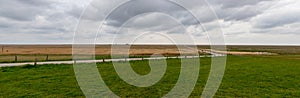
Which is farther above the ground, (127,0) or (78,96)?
(127,0)

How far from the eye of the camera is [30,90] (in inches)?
525

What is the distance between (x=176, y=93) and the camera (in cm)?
1254

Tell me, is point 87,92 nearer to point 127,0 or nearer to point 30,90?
point 30,90

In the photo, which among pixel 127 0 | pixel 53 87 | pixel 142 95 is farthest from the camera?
pixel 53 87

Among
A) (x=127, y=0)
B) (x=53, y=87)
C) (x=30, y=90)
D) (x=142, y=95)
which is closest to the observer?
(x=127, y=0)

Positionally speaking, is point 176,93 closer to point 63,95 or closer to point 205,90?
point 205,90

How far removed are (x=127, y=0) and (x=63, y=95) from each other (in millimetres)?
5243

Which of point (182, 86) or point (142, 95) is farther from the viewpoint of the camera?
point (182, 86)

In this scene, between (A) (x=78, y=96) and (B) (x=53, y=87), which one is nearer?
(A) (x=78, y=96)

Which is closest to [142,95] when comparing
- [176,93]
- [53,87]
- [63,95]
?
[176,93]

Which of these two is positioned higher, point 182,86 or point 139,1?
point 139,1

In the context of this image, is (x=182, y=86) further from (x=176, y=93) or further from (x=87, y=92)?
(x=87, y=92)

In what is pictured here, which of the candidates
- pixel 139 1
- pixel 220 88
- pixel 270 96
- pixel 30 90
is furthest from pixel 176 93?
pixel 30 90

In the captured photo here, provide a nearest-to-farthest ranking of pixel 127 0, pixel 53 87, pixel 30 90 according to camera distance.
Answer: pixel 127 0 < pixel 30 90 < pixel 53 87
